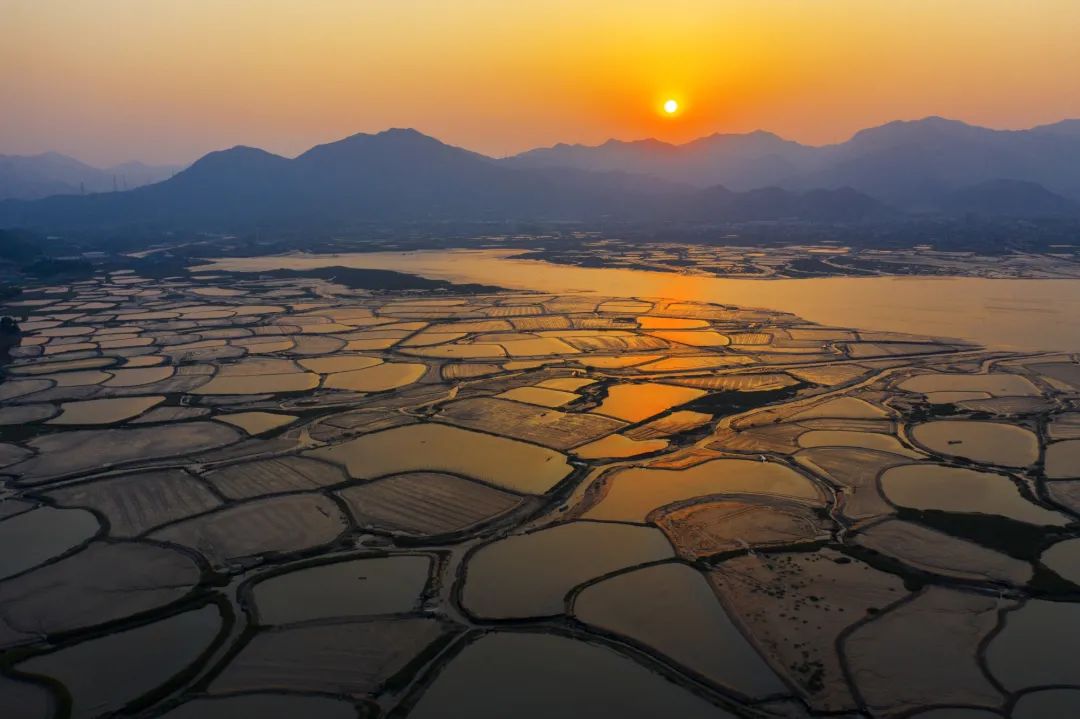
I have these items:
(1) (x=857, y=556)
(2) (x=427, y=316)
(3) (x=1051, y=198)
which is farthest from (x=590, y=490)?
(3) (x=1051, y=198)

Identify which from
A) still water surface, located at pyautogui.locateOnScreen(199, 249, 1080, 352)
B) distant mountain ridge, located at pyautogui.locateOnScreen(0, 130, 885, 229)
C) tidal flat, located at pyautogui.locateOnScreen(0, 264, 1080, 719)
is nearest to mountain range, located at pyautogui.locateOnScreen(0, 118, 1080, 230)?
distant mountain ridge, located at pyautogui.locateOnScreen(0, 130, 885, 229)

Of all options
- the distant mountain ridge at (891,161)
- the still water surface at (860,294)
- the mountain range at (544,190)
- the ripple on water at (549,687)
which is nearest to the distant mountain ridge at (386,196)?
the mountain range at (544,190)

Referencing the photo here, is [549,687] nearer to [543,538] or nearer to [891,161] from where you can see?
[543,538]

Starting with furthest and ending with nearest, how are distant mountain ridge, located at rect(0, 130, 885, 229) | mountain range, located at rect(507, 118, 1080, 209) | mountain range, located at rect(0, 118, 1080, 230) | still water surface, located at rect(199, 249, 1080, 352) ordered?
mountain range, located at rect(507, 118, 1080, 209) < mountain range, located at rect(0, 118, 1080, 230) < distant mountain ridge, located at rect(0, 130, 885, 229) < still water surface, located at rect(199, 249, 1080, 352)

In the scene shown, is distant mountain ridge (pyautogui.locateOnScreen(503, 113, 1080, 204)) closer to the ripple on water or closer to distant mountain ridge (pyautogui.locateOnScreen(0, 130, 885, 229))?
distant mountain ridge (pyautogui.locateOnScreen(0, 130, 885, 229))

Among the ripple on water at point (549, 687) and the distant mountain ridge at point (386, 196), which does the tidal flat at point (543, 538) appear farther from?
the distant mountain ridge at point (386, 196)

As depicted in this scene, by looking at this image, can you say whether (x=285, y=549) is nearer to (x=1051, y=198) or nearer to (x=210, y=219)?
(x=210, y=219)
